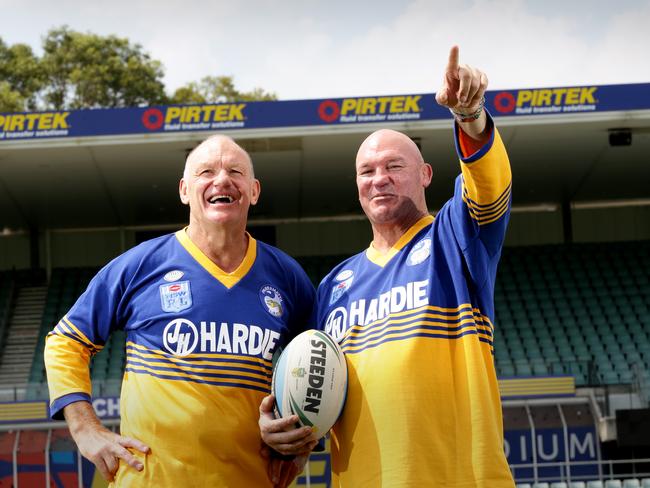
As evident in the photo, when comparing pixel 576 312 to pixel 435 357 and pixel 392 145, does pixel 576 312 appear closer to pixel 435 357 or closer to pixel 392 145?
pixel 392 145

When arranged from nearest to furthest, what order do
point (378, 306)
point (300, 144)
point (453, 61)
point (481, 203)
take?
point (453, 61) < point (481, 203) < point (378, 306) < point (300, 144)

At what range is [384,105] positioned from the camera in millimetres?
16453

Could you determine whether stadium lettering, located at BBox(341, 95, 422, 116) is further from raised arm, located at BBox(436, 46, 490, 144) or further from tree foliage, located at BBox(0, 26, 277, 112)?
tree foliage, located at BBox(0, 26, 277, 112)

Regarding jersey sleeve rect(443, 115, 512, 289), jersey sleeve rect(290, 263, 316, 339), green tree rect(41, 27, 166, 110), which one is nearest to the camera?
jersey sleeve rect(443, 115, 512, 289)

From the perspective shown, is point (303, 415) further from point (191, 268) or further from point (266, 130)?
point (266, 130)

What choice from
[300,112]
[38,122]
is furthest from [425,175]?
[38,122]

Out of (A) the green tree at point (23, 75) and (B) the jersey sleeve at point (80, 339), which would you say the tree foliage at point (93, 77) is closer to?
(A) the green tree at point (23, 75)

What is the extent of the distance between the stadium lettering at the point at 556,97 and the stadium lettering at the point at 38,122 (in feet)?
24.9

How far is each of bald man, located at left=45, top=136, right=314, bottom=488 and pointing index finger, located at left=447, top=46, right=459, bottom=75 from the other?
1.36m

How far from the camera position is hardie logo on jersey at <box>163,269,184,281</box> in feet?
Result: 15.6

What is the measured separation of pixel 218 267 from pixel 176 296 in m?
0.26

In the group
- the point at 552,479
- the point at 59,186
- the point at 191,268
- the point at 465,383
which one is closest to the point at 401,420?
the point at 465,383

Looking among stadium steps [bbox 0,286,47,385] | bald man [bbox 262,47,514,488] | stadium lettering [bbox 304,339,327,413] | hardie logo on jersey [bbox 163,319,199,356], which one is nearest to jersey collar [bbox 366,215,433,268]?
bald man [bbox 262,47,514,488]

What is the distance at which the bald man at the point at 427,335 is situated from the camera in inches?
165
